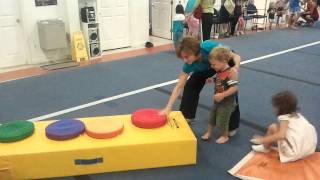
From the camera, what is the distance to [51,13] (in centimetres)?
565

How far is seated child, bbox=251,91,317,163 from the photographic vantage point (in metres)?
2.34

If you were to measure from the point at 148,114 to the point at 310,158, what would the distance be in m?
1.29

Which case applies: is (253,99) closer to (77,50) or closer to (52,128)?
(52,128)

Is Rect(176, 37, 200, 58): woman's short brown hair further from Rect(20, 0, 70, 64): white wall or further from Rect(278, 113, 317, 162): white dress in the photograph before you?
Rect(20, 0, 70, 64): white wall

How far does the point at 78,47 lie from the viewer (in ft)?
18.7

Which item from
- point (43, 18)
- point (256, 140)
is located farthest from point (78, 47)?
point (256, 140)

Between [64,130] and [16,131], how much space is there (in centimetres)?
34

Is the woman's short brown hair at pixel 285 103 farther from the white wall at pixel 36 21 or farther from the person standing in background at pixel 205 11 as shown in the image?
the white wall at pixel 36 21

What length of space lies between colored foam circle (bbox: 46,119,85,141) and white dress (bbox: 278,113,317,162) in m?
1.48

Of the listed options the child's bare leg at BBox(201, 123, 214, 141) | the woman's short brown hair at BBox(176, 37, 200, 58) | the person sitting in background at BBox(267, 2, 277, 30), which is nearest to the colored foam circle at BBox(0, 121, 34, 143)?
the woman's short brown hair at BBox(176, 37, 200, 58)

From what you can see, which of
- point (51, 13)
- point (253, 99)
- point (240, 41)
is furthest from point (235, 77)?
point (240, 41)

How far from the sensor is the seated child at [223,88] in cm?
247

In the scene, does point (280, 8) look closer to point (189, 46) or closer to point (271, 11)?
point (271, 11)

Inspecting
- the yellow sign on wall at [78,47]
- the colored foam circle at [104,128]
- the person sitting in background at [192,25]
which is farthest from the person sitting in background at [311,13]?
the colored foam circle at [104,128]
